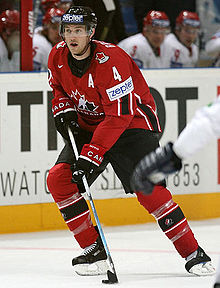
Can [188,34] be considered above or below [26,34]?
below

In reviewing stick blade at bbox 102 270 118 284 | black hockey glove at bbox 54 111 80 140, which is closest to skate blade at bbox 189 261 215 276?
stick blade at bbox 102 270 118 284

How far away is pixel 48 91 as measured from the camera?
5.91 m

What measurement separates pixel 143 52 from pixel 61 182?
238 centimetres

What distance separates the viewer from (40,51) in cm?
625

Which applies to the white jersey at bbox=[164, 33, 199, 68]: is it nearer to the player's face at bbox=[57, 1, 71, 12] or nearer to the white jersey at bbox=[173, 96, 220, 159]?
the player's face at bbox=[57, 1, 71, 12]

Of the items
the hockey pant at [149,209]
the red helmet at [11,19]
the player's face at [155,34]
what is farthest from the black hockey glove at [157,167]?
the player's face at [155,34]

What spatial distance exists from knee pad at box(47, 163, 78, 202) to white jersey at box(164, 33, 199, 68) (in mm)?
2302

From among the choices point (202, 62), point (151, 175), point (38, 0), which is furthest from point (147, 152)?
point (38, 0)

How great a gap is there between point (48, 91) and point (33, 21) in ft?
1.67

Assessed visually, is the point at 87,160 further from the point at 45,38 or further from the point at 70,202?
the point at 45,38

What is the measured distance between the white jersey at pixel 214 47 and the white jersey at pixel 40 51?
1.25 metres

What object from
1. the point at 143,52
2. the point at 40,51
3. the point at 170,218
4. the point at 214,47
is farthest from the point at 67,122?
the point at 214,47

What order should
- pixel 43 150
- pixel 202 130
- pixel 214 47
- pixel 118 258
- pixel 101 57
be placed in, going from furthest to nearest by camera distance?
pixel 214 47, pixel 43 150, pixel 118 258, pixel 101 57, pixel 202 130

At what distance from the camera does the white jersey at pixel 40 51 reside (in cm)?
618
